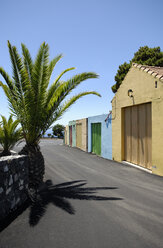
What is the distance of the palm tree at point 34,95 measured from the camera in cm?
682

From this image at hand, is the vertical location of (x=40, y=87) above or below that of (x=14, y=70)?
below

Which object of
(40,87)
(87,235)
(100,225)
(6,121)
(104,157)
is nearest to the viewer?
(87,235)

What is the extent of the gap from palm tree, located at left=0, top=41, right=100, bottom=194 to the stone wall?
130 centimetres

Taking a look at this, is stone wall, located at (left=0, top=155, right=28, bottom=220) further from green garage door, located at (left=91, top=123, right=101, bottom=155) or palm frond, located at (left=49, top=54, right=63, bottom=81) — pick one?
green garage door, located at (left=91, top=123, right=101, bottom=155)

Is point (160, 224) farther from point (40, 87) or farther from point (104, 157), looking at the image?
point (104, 157)

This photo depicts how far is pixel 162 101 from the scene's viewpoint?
855 cm

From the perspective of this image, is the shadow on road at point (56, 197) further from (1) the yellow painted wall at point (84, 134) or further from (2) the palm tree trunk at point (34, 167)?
(1) the yellow painted wall at point (84, 134)

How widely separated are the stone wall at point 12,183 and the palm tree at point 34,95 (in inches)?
51.1

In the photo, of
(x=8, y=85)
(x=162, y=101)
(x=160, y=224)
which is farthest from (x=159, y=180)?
(x=8, y=85)

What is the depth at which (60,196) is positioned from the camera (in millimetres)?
5887

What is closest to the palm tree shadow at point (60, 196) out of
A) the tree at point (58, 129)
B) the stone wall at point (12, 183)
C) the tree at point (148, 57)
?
Answer: the stone wall at point (12, 183)

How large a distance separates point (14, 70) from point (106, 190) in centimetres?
499

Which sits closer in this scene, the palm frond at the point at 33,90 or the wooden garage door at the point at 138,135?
the palm frond at the point at 33,90

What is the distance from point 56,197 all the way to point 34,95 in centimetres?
345
